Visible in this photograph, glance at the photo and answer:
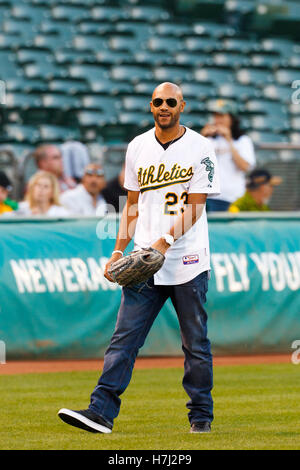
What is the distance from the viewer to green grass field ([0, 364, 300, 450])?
16.6 ft

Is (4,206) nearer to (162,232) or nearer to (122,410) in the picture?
(122,410)

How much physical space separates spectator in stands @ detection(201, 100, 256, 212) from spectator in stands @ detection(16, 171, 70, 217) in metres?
1.83

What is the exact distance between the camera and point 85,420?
17.4ft

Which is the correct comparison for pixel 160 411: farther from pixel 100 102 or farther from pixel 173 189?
pixel 100 102

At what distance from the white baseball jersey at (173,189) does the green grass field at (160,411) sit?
3.12ft

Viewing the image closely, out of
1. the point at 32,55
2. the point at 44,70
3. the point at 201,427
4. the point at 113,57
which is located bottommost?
the point at 201,427

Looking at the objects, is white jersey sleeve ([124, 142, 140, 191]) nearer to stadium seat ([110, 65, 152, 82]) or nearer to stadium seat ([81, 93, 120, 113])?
stadium seat ([81, 93, 120, 113])

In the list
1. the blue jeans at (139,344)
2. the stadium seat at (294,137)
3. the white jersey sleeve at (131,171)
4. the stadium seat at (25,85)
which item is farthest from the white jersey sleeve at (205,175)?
the stadium seat at (294,137)

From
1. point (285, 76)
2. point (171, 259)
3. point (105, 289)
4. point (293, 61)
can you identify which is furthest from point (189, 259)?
point (293, 61)

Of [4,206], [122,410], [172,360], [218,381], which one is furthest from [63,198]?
[122,410]

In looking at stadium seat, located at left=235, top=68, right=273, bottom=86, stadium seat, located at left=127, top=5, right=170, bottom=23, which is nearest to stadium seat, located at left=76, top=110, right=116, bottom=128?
stadium seat, located at left=235, top=68, right=273, bottom=86

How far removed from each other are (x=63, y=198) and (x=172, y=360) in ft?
10.3

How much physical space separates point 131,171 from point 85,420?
58.4 inches

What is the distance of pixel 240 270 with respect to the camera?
9664 mm
